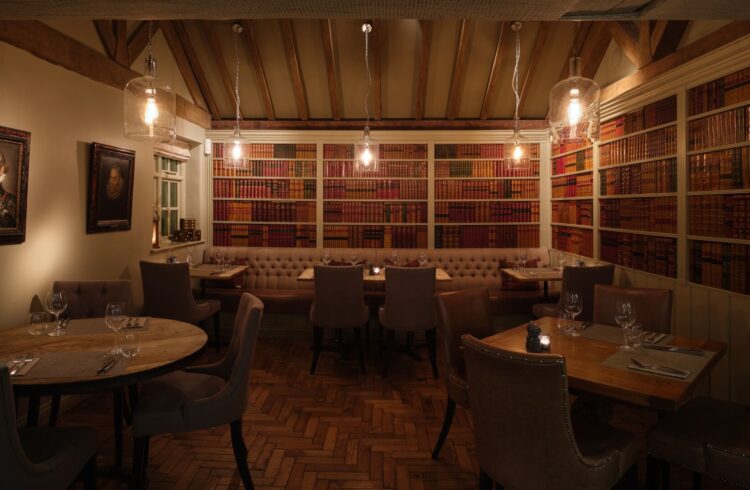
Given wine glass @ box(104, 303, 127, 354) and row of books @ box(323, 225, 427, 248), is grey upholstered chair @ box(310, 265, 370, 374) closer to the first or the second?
wine glass @ box(104, 303, 127, 354)

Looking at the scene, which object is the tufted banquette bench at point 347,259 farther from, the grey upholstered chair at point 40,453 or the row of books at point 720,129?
the grey upholstered chair at point 40,453

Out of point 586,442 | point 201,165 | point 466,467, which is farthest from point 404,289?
point 201,165

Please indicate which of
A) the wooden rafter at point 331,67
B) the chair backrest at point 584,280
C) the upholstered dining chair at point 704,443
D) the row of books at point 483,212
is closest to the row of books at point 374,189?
the row of books at point 483,212

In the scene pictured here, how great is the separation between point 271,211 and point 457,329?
417 centimetres

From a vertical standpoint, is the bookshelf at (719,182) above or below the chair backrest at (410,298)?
above

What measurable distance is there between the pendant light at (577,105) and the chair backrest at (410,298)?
5.70ft

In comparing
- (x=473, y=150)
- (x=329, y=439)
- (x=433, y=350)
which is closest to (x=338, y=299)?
(x=433, y=350)

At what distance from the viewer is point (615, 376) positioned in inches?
76.4

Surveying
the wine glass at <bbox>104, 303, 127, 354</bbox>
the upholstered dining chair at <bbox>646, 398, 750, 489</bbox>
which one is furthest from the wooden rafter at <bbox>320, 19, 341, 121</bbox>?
the upholstered dining chair at <bbox>646, 398, 750, 489</bbox>

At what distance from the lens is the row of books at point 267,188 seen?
6.37m

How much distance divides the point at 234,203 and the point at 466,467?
488cm

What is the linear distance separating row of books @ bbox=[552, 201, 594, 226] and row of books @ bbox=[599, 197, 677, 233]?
0.23 meters

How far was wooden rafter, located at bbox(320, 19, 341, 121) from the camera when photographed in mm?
5160

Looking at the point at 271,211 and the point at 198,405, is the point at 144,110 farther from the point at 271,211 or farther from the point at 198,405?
the point at 271,211
